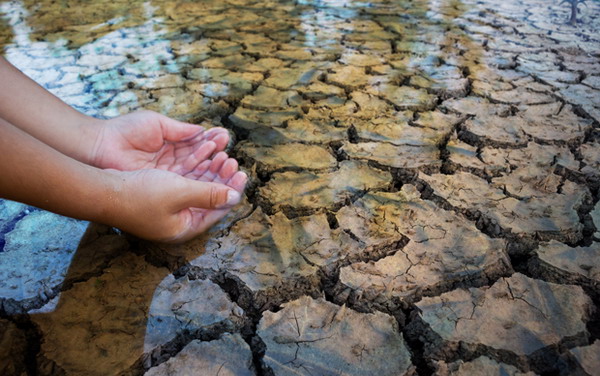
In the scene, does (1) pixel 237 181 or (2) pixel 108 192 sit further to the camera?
(1) pixel 237 181

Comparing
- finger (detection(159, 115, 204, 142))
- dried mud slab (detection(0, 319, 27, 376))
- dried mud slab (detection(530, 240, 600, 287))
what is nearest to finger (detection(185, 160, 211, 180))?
finger (detection(159, 115, 204, 142))

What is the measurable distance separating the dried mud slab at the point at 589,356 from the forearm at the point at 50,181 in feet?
3.62

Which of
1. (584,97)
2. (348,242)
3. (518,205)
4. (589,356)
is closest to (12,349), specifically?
(348,242)

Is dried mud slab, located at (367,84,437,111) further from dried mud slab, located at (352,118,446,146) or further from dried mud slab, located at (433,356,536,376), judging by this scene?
dried mud slab, located at (433,356,536,376)

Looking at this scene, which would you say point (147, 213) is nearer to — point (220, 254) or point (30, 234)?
point (220, 254)

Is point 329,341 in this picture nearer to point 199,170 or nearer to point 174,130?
point 199,170

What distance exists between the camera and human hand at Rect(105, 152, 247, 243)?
1.04 m

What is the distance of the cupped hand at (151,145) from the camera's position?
1.32m

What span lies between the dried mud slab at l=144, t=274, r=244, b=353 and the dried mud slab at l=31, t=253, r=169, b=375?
0.07 feet

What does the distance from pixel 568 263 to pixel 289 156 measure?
3.31 ft

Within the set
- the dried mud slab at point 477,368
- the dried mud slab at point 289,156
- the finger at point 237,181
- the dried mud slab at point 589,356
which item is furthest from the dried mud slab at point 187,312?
the dried mud slab at point 589,356

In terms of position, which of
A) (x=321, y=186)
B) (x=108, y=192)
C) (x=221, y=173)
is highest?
(x=108, y=192)

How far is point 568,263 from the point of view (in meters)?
1.09

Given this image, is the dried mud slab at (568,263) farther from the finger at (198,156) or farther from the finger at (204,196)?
the finger at (198,156)
